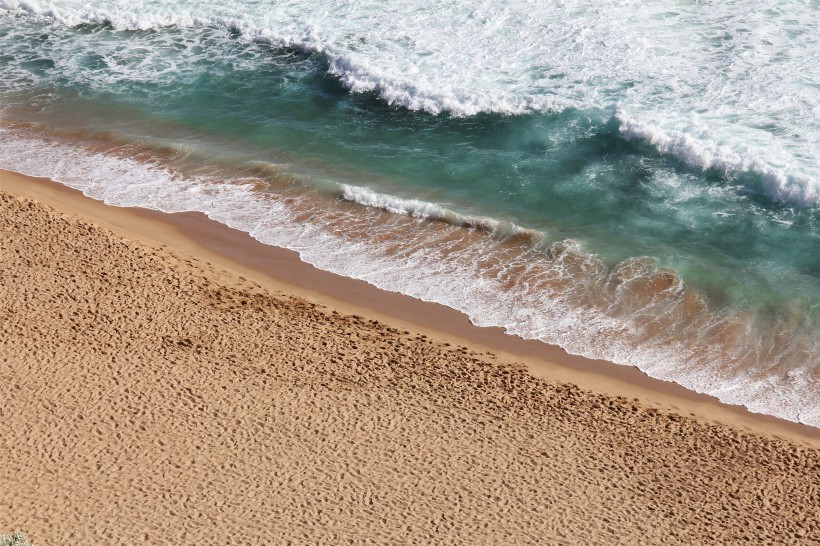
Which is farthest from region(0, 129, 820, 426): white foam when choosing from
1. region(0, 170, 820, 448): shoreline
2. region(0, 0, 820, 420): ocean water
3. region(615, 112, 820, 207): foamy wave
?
region(615, 112, 820, 207): foamy wave

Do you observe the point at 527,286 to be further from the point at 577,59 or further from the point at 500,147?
the point at 577,59

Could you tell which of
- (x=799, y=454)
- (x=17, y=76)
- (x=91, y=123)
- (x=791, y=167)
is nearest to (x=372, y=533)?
(x=799, y=454)

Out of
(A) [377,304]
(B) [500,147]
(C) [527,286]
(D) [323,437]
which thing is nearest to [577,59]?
(B) [500,147]

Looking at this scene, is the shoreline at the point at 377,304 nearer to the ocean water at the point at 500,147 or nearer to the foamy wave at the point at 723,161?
the ocean water at the point at 500,147

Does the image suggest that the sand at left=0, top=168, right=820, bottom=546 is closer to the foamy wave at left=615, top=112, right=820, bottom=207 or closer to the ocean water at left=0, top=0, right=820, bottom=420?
the ocean water at left=0, top=0, right=820, bottom=420

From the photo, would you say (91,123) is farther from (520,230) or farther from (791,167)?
(791,167)
